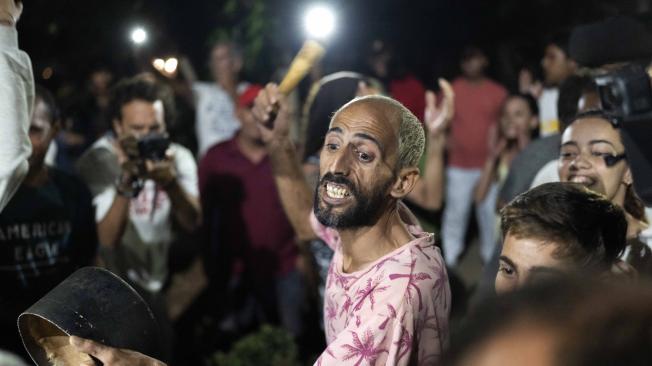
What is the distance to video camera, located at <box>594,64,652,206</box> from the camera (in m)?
2.26

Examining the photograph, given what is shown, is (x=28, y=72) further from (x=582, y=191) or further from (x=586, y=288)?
(x=586, y=288)

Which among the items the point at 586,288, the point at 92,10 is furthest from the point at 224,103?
the point at 586,288

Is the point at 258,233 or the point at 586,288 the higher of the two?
the point at 586,288

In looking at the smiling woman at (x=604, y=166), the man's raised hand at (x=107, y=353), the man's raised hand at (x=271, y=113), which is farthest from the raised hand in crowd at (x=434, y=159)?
the man's raised hand at (x=107, y=353)

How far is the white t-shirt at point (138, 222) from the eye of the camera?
494 cm

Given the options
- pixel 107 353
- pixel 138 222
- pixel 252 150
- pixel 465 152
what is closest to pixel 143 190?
pixel 138 222

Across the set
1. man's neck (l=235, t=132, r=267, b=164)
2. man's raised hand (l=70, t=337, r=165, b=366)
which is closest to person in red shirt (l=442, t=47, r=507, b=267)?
man's neck (l=235, t=132, r=267, b=164)

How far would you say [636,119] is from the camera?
2.28 metres

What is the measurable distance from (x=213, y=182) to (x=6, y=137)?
3594 millimetres

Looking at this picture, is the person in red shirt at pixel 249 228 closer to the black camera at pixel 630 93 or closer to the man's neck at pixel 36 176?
the man's neck at pixel 36 176

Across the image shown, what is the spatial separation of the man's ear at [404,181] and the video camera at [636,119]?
2.25 feet

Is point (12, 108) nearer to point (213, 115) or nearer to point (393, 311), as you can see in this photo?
point (393, 311)

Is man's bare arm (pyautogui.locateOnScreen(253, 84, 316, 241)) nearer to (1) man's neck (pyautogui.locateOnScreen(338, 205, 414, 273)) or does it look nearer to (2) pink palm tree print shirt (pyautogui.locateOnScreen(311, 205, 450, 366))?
(1) man's neck (pyautogui.locateOnScreen(338, 205, 414, 273))

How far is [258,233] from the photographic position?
6.14 m
